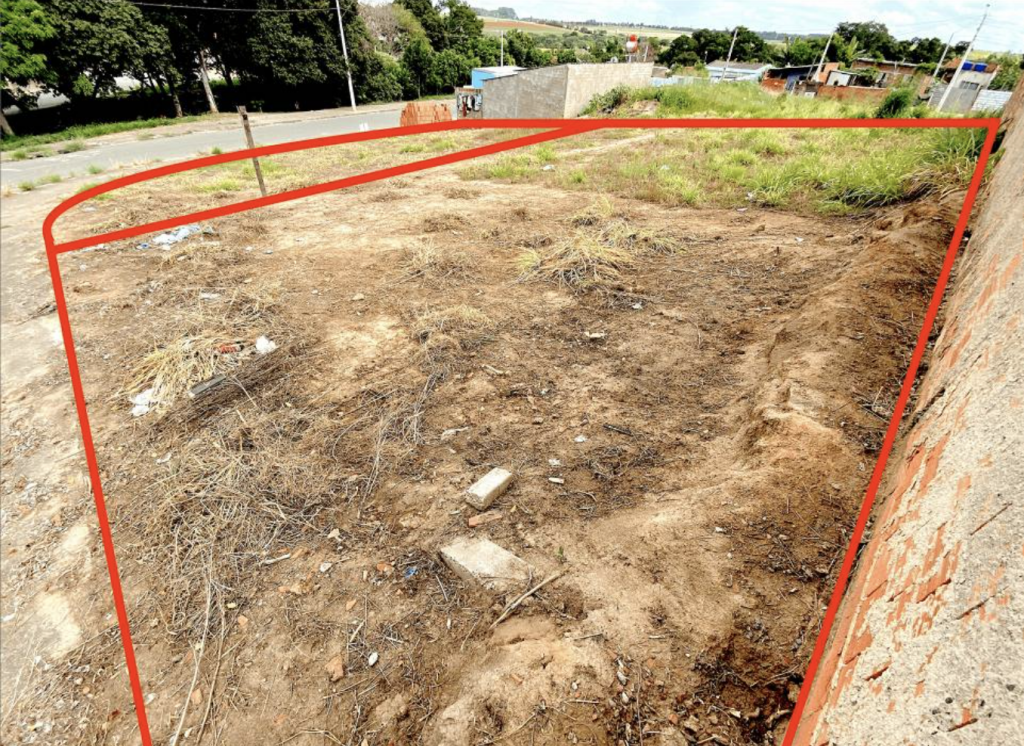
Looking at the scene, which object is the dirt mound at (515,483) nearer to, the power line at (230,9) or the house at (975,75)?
the power line at (230,9)

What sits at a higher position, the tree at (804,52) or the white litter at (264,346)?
the tree at (804,52)

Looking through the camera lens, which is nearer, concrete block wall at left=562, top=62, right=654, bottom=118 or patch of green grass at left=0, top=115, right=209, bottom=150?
patch of green grass at left=0, top=115, right=209, bottom=150

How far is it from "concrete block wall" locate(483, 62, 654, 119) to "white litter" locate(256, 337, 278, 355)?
1570cm

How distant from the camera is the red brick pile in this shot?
20.2 m

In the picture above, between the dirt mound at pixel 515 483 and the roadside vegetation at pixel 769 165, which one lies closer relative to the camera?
the dirt mound at pixel 515 483

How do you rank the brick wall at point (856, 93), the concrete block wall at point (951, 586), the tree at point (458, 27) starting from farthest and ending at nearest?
1. the tree at point (458, 27)
2. the brick wall at point (856, 93)
3. the concrete block wall at point (951, 586)

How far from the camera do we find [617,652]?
1.74 meters

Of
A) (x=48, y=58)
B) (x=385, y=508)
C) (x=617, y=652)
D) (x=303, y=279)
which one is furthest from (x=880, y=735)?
(x=48, y=58)

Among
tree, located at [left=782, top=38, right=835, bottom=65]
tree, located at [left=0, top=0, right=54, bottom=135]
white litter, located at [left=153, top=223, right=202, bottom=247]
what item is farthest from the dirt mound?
tree, located at [left=782, top=38, right=835, bottom=65]

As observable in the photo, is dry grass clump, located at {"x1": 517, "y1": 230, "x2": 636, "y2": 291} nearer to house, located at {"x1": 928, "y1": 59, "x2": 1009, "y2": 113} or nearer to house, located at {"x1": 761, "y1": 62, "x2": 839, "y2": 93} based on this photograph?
house, located at {"x1": 928, "y1": 59, "x2": 1009, "y2": 113}

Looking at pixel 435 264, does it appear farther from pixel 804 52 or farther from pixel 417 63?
pixel 804 52

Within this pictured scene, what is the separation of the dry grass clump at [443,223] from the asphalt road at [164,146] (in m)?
11.0

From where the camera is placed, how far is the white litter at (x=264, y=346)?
416cm

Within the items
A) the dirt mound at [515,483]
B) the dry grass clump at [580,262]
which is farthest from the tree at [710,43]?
the dirt mound at [515,483]
